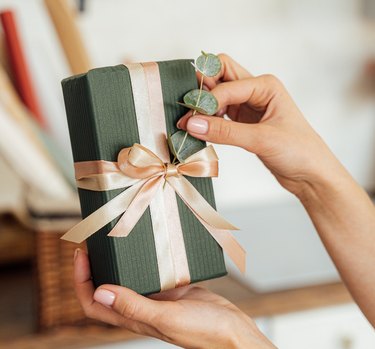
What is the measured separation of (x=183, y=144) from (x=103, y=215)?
0.40 feet

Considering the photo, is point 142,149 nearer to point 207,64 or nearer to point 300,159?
point 207,64

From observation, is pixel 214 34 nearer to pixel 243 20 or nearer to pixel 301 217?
pixel 243 20

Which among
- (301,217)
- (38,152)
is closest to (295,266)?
(301,217)

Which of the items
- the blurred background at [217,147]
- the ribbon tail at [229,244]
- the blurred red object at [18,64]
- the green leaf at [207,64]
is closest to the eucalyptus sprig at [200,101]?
the green leaf at [207,64]

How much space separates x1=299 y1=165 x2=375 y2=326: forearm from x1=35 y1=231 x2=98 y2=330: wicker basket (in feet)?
1.57

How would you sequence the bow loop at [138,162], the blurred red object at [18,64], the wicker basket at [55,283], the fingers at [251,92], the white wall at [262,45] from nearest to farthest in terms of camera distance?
the bow loop at [138,162] → the fingers at [251,92] → the wicker basket at [55,283] → the blurred red object at [18,64] → the white wall at [262,45]

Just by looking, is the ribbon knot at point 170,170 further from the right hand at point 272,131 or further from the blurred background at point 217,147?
the blurred background at point 217,147

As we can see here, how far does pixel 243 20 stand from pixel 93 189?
107 centimetres

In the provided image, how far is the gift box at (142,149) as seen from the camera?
0.71 m

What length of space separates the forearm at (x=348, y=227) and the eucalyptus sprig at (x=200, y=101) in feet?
0.74

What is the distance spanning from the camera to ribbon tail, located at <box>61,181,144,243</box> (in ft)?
2.34

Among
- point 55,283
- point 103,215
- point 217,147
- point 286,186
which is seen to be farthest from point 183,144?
point 217,147

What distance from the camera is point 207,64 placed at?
727 millimetres

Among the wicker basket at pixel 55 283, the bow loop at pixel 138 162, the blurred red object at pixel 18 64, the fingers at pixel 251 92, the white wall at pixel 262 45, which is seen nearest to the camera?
the bow loop at pixel 138 162
